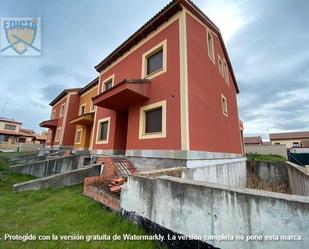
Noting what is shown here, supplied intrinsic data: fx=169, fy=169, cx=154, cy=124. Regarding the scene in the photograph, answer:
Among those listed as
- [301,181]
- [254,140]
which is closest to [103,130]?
[301,181]

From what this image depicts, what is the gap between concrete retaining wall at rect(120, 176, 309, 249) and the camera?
213 centimetres

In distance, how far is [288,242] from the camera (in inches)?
83.9

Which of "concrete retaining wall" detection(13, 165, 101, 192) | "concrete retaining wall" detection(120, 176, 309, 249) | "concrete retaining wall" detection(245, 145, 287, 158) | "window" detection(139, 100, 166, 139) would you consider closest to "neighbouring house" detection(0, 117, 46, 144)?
"concrete retaining wall" detection(13, 165, 101, 192)

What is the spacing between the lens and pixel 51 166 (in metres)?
11.7

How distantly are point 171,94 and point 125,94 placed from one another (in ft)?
7.32

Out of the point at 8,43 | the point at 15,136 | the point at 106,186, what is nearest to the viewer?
the point at 106,186

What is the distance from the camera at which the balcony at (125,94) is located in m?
7.57

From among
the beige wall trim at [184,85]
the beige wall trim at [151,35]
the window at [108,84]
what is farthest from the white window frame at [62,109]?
the beige wall trim at [184,85]

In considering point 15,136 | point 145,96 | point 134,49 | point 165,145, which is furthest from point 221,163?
point 15,136

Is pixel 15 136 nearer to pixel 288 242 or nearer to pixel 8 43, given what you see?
pixel 8 43

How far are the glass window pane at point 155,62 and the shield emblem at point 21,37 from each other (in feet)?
23.8

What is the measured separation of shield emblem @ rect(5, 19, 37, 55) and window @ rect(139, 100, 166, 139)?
8285 mm

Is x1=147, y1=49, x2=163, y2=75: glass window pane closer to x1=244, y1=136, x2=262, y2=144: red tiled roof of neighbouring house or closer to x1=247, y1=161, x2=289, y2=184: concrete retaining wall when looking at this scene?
x1=247, y1=161, x2=289, y2=184: concrete retaining wall

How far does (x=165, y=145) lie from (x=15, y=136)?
50089 mm
